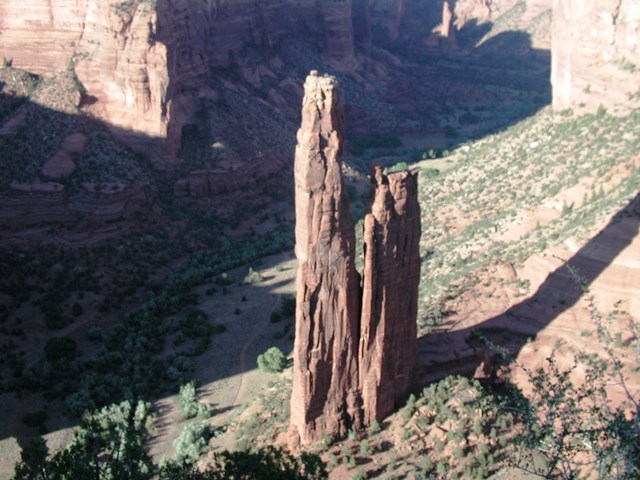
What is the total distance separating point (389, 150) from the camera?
92.1 metres

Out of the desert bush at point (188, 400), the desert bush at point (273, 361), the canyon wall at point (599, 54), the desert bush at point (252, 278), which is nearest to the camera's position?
the desert bush at point (188, 400)

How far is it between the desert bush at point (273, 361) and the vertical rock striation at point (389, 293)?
34.0ft

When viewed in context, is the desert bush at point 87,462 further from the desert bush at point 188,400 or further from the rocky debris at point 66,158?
the rocky debris at point 66,158

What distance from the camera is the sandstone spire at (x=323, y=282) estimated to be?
29156 mm

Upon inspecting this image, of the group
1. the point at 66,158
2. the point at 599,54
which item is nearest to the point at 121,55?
the point at 66,158

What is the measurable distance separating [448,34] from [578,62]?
2462 inches

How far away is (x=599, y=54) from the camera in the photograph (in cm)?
6381

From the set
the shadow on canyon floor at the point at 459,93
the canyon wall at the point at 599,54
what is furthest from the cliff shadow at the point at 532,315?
the shadow on canyon floor at the point at 459,93

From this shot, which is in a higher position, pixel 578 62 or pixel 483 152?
pixel 578 62

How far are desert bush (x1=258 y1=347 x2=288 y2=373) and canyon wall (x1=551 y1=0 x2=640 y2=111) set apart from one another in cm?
3360

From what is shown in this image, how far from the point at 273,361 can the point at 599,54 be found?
37868 millimetres

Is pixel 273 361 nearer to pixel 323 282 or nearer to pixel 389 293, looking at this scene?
pixel 389 293

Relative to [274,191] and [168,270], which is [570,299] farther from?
[274,191]

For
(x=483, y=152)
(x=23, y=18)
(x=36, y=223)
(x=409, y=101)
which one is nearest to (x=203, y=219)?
(x=36, y=223)
